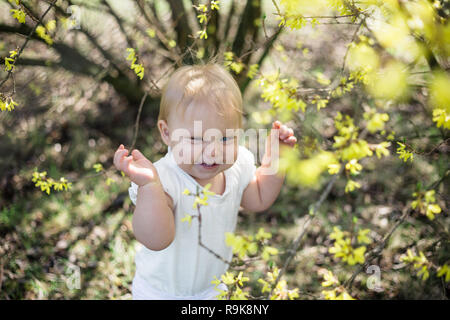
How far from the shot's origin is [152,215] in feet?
4.50

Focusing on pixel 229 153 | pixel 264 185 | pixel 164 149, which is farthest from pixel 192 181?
pixel 164 149

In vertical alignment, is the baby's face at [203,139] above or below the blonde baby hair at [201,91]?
below

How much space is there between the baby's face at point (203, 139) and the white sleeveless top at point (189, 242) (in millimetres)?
97

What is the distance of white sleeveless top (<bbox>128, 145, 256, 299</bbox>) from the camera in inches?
62.1

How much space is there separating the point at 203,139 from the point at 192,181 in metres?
0.24

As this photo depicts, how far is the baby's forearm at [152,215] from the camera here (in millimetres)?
1361

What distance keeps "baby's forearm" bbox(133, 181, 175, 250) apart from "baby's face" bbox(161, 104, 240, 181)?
17cm

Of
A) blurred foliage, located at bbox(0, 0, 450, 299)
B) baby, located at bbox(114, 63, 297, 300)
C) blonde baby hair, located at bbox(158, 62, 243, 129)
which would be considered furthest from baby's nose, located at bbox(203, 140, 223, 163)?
blurred foliage, located at bbox(0, 0, 450, 299)

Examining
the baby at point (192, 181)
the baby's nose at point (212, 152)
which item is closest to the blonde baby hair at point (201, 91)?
the baby at point (192, 181)

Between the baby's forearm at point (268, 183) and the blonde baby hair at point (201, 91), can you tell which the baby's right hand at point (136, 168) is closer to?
the blonde baby hair at point (201, 91)

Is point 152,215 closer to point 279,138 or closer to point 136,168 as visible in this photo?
point 136,168

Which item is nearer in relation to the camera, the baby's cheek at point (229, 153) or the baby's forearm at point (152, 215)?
the baby's forearm at point (152, 215)

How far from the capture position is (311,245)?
2.71 meters
